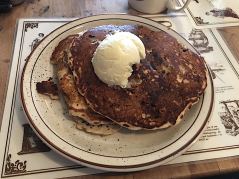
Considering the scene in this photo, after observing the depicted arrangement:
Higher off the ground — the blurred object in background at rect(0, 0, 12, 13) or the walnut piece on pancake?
the blurred object in background at rect(0, 0, 12, 13)

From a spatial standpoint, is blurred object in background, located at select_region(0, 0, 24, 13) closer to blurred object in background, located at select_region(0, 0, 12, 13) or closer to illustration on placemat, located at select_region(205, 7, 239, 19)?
blurred object in background, located at select_region(0, 0, 12, 13)

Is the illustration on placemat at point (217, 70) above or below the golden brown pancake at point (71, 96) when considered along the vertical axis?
above

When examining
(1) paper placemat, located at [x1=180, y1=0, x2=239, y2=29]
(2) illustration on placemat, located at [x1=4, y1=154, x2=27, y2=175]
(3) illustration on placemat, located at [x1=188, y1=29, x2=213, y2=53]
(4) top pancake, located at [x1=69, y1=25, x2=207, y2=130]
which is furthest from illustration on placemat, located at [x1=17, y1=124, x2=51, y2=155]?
(1) paper placemat, located at [x1=180, y1=0, x2=239, y2=29]

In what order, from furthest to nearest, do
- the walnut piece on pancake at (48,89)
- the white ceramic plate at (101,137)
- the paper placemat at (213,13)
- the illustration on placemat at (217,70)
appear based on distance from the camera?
the paper placemat at (213,13), the illustration on placemat at (217,70), the walnut piece on pancake at (48,89), the white ceramic plate at (101,137)

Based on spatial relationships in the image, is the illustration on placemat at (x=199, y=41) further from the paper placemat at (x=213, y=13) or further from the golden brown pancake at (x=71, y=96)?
the golden brown pancake at (x=71, y=96)

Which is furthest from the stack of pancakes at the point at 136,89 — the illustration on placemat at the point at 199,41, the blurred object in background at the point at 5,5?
the blurred object in background at the point at 5,5

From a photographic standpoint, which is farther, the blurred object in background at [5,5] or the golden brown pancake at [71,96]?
the blurred object in background at [5,5]

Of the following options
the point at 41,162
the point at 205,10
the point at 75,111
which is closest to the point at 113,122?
the point at 75,111
